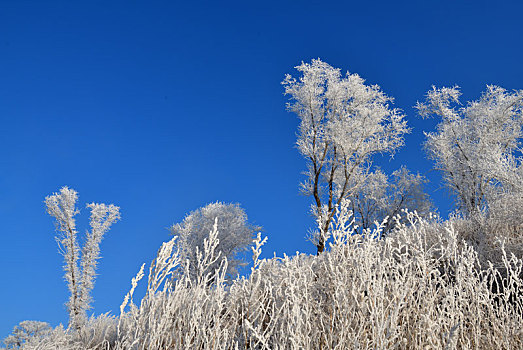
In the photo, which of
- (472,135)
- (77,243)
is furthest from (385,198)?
(77,243)

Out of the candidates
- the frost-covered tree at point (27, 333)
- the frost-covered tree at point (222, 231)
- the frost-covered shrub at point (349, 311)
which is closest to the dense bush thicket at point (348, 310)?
the frost-covered shrub at point (349, 311)

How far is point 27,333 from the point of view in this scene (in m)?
7.86

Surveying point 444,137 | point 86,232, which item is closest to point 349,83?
point 444,137

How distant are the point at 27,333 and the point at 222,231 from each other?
1112 cm

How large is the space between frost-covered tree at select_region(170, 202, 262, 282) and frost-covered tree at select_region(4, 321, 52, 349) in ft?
30.7

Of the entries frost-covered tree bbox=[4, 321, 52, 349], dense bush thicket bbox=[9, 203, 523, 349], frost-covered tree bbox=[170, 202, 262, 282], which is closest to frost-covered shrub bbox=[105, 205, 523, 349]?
dense bush thicket bbox=[9, 203, 523, 349]

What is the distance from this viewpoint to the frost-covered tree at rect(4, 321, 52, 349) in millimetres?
7586

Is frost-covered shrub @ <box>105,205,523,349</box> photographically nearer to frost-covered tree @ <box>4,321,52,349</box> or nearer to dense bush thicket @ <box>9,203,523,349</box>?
dense bush thicket @ <box>9,203,523,349</box>

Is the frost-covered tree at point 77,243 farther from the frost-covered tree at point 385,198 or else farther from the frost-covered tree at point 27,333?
the frost-covered tree at point 385,198

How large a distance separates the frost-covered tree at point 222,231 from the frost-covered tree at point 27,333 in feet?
30.7

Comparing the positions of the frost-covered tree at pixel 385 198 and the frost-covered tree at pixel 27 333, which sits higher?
the frost-covered tree at pixel 385 198

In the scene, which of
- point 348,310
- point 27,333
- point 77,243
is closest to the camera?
point 348,310

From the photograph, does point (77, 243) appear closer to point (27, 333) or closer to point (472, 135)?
point (27, 333)

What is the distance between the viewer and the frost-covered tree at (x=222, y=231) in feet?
59.2
